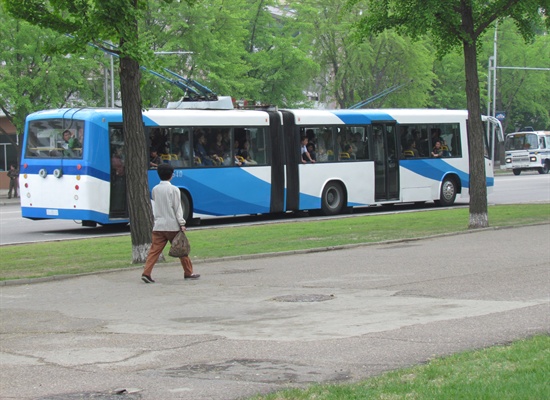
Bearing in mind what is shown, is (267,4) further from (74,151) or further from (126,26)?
(126,26)

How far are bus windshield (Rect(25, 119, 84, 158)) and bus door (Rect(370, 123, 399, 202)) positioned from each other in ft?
33.5

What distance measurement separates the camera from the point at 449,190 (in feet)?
109

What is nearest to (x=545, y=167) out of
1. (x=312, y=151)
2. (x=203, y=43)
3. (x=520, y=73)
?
(x=520, y=73)

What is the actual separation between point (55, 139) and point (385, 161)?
35.9 ft

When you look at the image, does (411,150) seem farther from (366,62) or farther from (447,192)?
(366,62)

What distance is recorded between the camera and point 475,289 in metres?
12.4

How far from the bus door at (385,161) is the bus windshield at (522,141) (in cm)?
3420

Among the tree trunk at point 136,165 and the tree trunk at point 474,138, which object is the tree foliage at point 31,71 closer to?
the tree trunk at point 474,138

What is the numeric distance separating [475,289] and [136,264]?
6.38 meters

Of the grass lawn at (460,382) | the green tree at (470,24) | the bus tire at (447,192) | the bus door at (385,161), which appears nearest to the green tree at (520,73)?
the bus tire at (447,192)

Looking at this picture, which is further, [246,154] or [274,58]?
[274,58]

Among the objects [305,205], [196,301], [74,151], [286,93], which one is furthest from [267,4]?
[196,301]

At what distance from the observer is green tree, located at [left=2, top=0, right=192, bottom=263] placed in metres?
15.2

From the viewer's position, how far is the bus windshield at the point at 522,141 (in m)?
63.7
